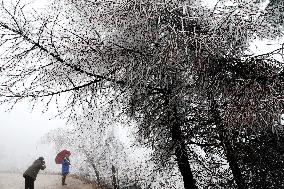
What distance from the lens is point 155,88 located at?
7.21m

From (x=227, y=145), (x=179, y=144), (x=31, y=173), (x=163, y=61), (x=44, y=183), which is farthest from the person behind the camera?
(x=44, y=183)

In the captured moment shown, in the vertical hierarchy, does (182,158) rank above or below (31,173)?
below

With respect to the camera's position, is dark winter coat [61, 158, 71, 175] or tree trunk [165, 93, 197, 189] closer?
tree trunk [165, 93, 197, 189]

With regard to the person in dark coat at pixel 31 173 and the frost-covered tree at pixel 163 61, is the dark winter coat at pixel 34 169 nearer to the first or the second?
the person in dark coat at pixel 31 173

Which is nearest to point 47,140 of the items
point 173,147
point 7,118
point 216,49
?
point 173,147

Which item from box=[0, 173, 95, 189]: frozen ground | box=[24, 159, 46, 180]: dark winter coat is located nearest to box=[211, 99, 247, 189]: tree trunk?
box=[24, 159, 46, 180]: dark winter coat

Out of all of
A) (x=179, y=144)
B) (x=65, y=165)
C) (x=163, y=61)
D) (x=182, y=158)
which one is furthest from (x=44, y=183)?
(x=163, y=61)

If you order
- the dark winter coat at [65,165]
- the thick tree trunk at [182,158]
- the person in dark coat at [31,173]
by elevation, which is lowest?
the thick tree trunk at [182,158]

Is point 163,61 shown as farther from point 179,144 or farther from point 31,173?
point 31,173

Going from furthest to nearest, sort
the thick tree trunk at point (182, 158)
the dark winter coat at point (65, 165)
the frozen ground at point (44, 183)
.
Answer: the frozen ground at point (44, 183) < the dark winter coat at point (65, 165) < the thick tree trunk at point (182, 158)

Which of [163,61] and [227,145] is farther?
[227,145]

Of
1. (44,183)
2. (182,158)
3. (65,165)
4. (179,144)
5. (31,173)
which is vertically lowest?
(182,158)

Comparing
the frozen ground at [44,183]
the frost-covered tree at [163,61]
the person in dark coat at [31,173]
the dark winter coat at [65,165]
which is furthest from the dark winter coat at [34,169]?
the frost-covered tree at [163,61]

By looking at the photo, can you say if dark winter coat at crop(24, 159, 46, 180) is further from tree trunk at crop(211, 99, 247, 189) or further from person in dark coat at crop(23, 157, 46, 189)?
tree trunk at crop(211, 99, 247, 189)
